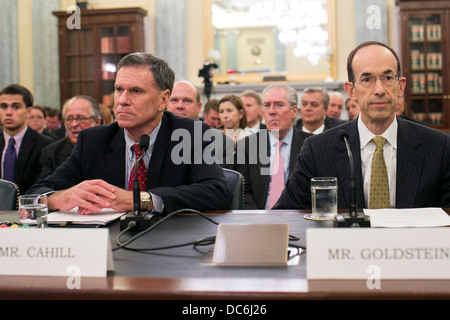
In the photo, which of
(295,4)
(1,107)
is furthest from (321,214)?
(295,4)

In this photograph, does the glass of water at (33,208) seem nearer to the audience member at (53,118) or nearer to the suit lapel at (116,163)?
the suit lapel at (116,163)

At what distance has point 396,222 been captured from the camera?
1381mm

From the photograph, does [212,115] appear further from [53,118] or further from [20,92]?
[53,118]

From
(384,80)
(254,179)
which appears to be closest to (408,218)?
(384,80)

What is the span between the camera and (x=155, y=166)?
2072 millimetres

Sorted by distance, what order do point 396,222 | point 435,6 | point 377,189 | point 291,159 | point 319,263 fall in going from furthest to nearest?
point 435,6 < point 291,159 < point 377,189 < point 396,222 < point 319,263

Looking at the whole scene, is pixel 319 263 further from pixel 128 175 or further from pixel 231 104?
pixel 231 104

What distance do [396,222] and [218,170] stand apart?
86cm

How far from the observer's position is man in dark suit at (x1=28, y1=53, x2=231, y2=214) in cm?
207

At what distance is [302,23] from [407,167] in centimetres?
635

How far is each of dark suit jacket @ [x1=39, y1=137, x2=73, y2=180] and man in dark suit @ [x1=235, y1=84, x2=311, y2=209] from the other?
45.0 inches

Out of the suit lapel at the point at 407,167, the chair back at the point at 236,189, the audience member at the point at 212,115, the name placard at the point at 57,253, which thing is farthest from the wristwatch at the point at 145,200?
the audience member at the point at 212,115

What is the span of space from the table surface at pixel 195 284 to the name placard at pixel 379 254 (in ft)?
0.07

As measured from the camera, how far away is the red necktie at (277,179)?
3.10 m
